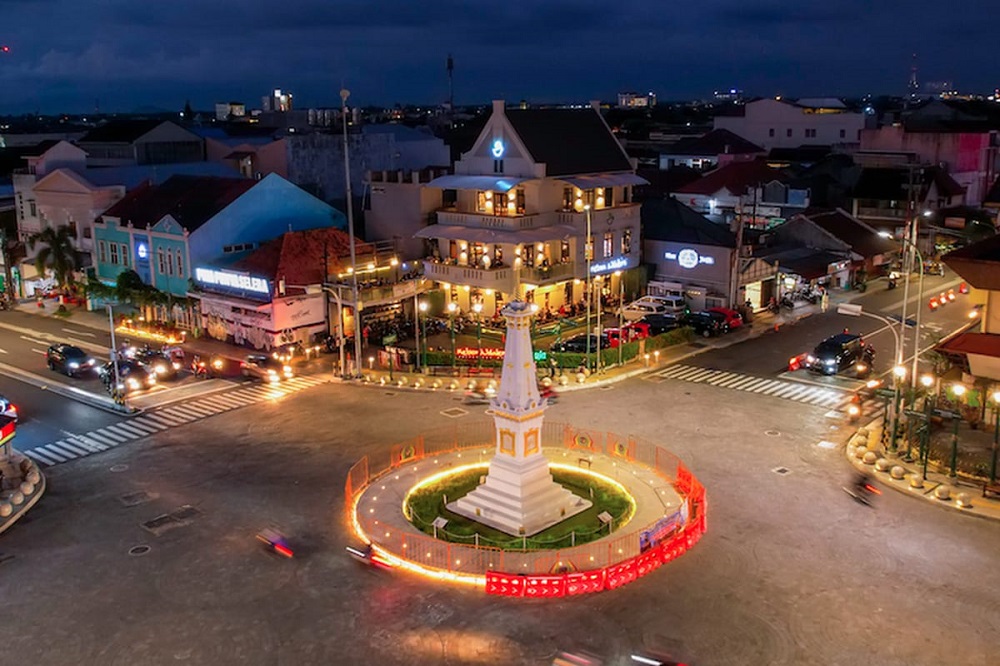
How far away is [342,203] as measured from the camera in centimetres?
7438

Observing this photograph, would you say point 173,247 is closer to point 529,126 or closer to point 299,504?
point 529,126

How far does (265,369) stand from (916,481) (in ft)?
109

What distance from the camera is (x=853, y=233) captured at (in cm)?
7381

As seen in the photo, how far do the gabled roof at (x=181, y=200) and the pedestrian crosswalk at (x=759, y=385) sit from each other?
33.0 metres

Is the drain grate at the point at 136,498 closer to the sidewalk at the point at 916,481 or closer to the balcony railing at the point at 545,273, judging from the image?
the sidewalk at the point at 916,481

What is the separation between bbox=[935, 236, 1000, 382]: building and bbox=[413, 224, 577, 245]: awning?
27853 millimetres

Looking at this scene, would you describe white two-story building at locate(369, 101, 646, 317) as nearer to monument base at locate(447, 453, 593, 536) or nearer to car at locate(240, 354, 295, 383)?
car at locate(240, 354, 295, 383)

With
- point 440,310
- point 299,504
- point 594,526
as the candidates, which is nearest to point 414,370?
point 440,310

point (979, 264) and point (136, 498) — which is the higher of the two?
point (979, 264)

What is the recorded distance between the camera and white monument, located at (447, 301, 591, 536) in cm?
2859

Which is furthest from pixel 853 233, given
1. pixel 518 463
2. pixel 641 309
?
pixel 518 463

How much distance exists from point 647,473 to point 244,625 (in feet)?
53.1

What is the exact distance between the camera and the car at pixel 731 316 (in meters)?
56.9

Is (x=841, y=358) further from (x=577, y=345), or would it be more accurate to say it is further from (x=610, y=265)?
(x=610, y=265)
